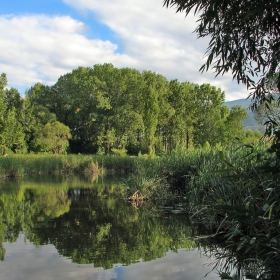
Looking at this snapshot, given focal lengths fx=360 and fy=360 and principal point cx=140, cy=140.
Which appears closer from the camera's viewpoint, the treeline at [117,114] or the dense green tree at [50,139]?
the dense green tree at [50,139]

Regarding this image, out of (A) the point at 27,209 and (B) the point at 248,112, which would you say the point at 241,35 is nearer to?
(A) the point at 27,209

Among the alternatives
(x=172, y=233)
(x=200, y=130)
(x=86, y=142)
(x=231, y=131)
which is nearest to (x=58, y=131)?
(x=86, y=142)

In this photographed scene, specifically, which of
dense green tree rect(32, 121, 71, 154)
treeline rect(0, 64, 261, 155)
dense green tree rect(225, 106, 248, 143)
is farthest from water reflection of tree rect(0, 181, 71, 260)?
dense green tree rect(225, 106, 248, 143)

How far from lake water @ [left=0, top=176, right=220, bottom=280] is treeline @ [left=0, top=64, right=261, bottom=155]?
23.9 meters

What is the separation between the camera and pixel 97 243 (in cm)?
675

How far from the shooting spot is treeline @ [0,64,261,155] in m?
35.4

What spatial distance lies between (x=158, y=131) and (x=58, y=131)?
12.4 m

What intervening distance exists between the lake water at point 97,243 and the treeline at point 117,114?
78.5ft

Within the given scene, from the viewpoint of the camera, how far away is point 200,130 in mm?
41500

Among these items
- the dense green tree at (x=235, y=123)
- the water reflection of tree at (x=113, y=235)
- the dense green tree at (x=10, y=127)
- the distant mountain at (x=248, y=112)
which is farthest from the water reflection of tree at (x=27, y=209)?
the dense green tree at (x=235, y=123)

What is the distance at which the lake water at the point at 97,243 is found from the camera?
537 cm

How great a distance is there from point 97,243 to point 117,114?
→ 105 ft

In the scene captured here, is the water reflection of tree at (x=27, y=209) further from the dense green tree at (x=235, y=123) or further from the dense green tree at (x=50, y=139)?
the dense green tree at (x=235, y=123)

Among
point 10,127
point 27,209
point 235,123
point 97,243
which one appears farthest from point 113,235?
point 235,123
